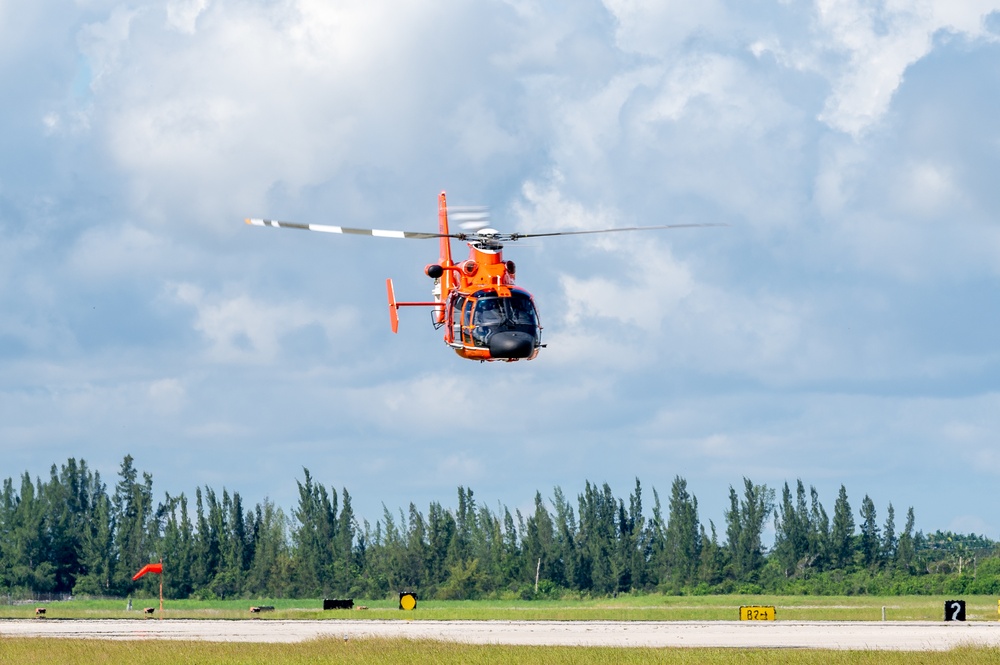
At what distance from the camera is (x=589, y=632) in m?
50.0

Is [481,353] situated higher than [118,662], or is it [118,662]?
[481,353]

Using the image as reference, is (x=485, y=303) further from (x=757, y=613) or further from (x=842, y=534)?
(x=842, y=534)

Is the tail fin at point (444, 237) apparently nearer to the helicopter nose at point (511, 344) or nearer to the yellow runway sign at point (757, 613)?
Answer: the helicopter nose at point (511, 344)

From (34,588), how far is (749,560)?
211 ft

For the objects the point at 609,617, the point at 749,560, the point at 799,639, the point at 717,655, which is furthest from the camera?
the point at 749,560

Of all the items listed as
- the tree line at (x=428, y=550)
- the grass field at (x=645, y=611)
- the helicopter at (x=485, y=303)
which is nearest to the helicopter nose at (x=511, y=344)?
the helicopter at (x=485, y=303)


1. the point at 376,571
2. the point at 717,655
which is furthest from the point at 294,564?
the point at 717,655

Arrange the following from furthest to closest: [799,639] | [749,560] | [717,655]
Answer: [749,560] → [799,639] → [717,655]

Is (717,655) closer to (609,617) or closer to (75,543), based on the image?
(609,617)

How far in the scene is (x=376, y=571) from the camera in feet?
416

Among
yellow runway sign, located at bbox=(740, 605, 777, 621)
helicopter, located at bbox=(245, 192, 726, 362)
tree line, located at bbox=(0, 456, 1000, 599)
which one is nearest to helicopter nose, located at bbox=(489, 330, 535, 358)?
helicopter, located at bbox=(245, 192, 726, 362)

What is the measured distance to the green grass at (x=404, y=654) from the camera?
36.1 metres

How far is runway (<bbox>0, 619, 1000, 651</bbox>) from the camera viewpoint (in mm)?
42938

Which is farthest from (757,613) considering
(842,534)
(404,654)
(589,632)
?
(842,534)
